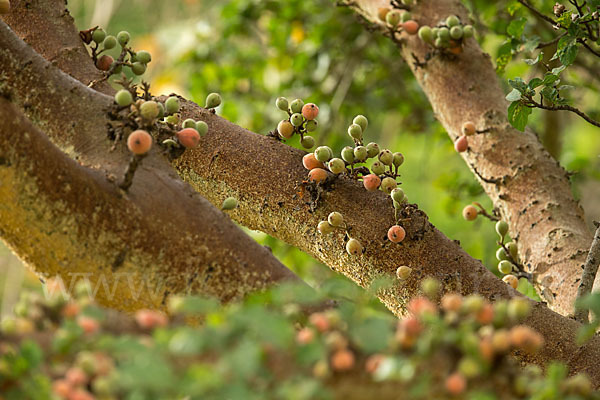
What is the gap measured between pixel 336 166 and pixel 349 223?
0.15 metres

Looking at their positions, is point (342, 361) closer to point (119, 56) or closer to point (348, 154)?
point (348, 154)

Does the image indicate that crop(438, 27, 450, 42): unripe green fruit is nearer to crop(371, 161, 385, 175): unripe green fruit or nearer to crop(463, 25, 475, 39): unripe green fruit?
crop(463, 25, 475, 39): unripe green fruit

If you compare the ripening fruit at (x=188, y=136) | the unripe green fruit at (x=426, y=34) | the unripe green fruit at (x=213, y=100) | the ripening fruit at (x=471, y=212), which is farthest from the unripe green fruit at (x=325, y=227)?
the unripe green fruit at (x=426, y=34)

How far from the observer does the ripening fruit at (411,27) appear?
2.42m

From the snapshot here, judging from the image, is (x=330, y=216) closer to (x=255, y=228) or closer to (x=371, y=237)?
(x=371, y=237)

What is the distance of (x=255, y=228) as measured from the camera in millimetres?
1867

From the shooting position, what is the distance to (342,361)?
795 mm

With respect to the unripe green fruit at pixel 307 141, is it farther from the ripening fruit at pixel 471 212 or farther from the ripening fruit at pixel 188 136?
the ripening fruit at pixel 471 212

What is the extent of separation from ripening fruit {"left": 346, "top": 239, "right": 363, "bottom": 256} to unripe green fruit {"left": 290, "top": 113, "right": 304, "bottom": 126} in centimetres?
36

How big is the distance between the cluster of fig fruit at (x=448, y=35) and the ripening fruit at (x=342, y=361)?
1755mm

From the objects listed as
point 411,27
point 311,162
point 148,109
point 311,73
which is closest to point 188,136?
point 148,109

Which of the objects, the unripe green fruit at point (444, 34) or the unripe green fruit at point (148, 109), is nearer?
the unripe green fruit at point (148, 109)

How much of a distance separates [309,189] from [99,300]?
0.63 m

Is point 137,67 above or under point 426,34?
under
